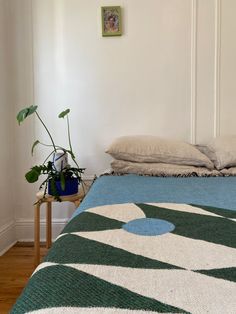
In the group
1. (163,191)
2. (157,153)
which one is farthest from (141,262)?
(157,153)

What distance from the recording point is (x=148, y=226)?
0.93m

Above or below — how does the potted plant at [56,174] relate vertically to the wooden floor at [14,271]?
above

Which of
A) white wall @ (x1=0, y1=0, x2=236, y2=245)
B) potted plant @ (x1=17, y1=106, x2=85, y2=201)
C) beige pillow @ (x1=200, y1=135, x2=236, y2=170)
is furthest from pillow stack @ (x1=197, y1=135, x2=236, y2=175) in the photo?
potted plant @ (x1=17, y1=106, x2=85, y2=201)

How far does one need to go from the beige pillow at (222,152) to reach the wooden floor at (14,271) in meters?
1.35

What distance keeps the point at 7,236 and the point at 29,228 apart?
18 centimetres

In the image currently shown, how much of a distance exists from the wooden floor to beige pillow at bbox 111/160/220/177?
86 centimetres

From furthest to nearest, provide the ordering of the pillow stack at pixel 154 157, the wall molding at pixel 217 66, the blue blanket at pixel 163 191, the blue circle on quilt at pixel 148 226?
the wall molding at pixel 217 66 → the pillow stack at pixel 154 157 → the blue blanket at pixel 163 191 → the blue circle on quilt at pixel 148 226

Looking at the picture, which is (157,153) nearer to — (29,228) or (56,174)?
(56,174)

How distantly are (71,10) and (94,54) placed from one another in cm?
37

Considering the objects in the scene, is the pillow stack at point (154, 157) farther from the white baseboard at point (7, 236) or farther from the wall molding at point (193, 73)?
the white baseboard at point (7, 236)

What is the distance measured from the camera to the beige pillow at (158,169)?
6.05 ft

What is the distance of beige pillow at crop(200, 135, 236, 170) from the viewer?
1914mm

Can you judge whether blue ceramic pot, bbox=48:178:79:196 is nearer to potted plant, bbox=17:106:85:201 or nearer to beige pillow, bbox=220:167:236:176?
potted plant, bbox=17:106:85:201

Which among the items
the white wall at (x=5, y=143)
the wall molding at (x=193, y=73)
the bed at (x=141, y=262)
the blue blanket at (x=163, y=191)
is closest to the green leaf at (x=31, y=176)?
the blue blanket at (x=163, y=191)
